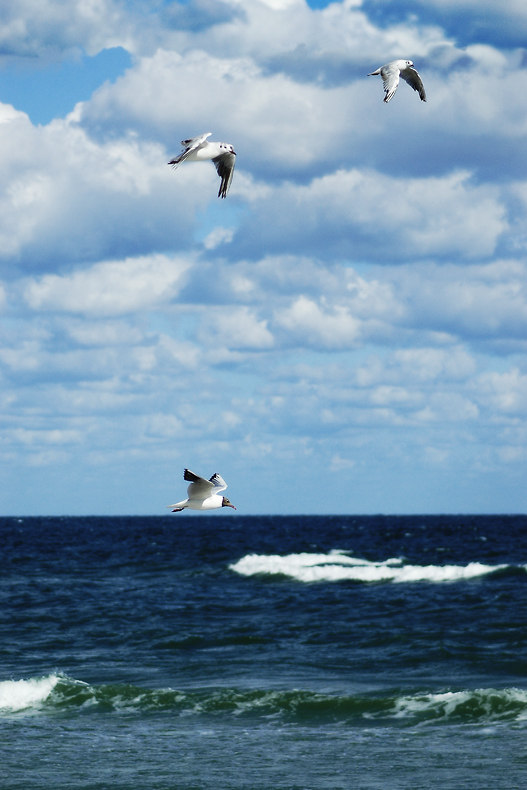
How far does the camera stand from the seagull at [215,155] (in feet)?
40.0

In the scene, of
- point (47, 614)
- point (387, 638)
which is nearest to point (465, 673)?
point (387, 638)

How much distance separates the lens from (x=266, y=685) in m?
22.0

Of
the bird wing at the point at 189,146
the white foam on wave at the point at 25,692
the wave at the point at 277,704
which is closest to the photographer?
the bird wing at the point at 189,146

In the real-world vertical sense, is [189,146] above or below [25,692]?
above

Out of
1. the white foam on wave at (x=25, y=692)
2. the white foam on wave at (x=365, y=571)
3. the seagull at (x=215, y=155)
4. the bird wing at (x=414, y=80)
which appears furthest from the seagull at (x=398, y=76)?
the white foam on wave at (x=365, y=571)

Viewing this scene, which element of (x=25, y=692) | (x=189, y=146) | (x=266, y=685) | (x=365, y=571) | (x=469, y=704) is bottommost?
(x=25, y=692)

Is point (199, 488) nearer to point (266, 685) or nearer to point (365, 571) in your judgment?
point (266, 685)

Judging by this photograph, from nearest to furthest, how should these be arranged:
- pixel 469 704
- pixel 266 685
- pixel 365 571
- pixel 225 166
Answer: pixel 225 166
pixel 469 704
pixel 266 685
pixel 365 571

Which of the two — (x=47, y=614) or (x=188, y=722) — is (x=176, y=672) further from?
(x=47, y=614)

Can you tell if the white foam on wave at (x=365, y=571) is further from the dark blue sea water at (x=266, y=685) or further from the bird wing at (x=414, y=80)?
the bird wing at (x=414, y=80)

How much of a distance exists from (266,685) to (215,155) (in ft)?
44.9

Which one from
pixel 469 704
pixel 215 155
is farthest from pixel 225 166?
pixel 469 704

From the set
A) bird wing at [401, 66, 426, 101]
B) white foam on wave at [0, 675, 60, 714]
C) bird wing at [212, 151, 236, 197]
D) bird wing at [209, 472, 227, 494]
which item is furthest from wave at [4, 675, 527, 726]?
bird wing at [401, 66, 426, 101]

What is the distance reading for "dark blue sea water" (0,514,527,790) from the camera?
1589 centimetres
